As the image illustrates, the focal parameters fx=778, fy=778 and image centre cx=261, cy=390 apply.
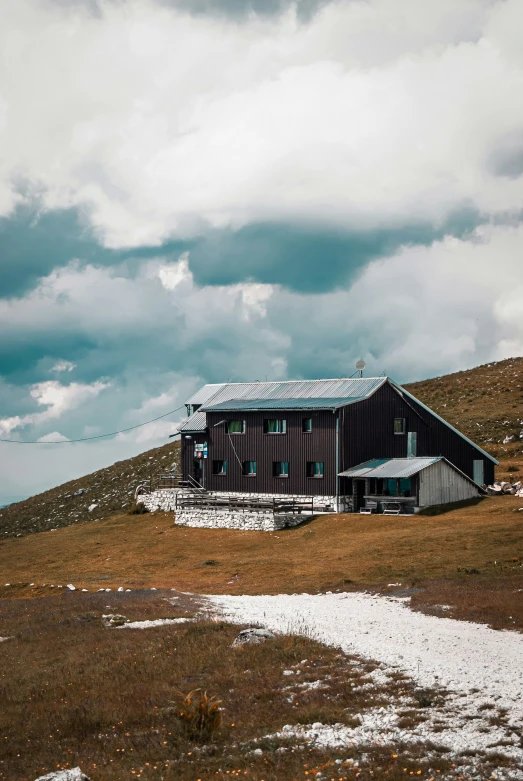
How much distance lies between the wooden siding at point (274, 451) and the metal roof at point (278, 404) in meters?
0.65

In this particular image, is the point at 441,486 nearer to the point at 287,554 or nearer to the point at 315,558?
the point at 287,554

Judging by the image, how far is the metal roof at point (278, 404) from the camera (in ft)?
211

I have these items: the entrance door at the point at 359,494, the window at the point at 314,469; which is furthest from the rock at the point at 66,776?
the window at the point at 314,469

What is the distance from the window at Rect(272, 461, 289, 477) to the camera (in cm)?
6644

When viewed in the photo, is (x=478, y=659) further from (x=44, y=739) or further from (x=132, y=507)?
(x=132, y=507)

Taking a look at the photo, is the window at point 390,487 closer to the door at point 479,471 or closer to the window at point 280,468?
the window at point 280,468

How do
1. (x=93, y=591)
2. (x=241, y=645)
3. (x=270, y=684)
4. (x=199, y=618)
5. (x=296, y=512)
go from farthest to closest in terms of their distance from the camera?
(x=296, y=512), (x=93, y=591), (x=199, y=618), (x=241, y=645), (x=270, y=684)

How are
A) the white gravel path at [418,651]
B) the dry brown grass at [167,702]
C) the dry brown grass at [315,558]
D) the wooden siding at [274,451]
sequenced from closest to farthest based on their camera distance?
the dry brown grass at [167,702] → the white gravel path at [418,651] → the dry brown grass at [315,558] → the wooden siding at [274,451]

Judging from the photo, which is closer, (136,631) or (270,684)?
(270,684)

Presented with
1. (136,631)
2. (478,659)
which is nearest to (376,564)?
(136,631)

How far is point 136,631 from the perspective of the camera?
26.1m

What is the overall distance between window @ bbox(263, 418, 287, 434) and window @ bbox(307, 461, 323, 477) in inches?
146

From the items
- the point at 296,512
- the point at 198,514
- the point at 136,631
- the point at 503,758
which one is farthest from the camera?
the point at 198,514

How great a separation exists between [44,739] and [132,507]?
199ft
